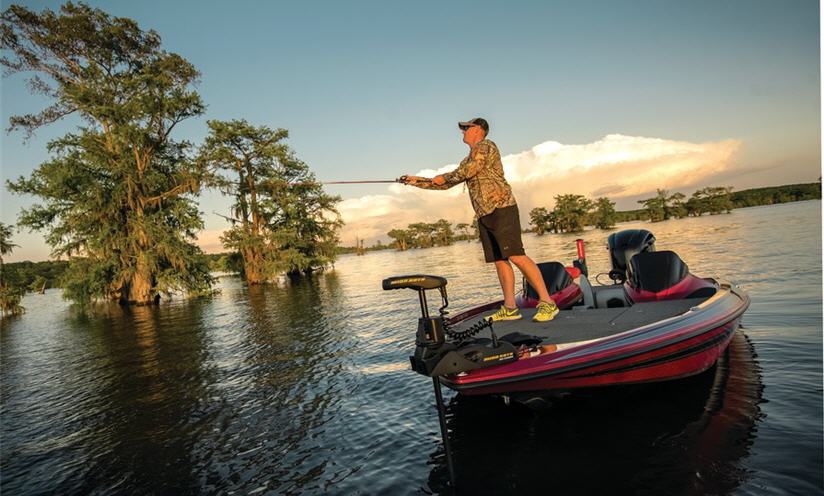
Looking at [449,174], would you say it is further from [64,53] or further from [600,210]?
[600,210]

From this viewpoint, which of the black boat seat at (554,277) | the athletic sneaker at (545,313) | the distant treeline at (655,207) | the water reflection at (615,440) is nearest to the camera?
the water reflection at (615,440)

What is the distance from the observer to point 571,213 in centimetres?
10731

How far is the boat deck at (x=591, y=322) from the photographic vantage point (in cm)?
457

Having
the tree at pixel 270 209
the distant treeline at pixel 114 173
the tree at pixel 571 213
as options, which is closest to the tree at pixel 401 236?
the tree at pixel 571 213

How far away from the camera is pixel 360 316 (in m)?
13.2

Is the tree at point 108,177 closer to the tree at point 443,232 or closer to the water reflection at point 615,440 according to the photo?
the water reflection at point 615,440

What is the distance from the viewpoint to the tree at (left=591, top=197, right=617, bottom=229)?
105125 mm

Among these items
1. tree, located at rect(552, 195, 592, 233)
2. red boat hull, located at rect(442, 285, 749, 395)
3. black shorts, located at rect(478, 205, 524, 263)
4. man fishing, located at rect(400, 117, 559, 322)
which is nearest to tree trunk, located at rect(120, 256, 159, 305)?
man fishing, located at rect(400, 117, 559, 322)

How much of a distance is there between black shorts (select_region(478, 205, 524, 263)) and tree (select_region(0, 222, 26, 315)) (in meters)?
32.6

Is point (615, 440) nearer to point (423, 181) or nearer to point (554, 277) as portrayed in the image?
point (423, 181)

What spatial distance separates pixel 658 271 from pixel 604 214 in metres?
111

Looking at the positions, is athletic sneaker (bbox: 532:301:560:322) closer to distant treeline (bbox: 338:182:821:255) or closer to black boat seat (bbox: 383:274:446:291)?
black boat seat (bbox: 383:274:446:291)

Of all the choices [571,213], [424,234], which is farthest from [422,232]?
[571,213]

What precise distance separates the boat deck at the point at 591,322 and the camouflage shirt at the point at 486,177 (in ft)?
4.73
